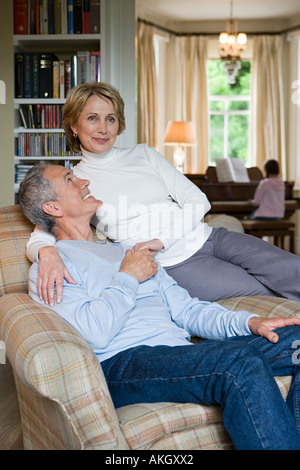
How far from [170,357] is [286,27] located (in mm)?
8972

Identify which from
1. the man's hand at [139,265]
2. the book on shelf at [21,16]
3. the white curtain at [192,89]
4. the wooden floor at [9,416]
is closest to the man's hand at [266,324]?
the man's hand at [139,265]

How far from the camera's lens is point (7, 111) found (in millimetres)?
3758

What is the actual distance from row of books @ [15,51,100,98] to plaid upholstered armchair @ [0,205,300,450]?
7.75 feet

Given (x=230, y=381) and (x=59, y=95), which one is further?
(x=59, y=95)

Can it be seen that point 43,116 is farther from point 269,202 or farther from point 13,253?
point 269,202

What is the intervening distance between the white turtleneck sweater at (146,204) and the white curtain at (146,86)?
6592 millimetres

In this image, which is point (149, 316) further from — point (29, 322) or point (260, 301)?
point (260, 301)

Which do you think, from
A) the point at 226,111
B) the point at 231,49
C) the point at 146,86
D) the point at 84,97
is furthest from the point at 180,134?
the point at 84,97

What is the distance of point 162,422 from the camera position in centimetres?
140

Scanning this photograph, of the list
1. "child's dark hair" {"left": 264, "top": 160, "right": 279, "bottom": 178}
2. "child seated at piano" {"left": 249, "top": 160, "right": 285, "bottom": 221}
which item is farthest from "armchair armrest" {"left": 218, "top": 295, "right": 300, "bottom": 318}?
"child's dark hair" {"left": 264, "top": 160, "right": 279, "bottom": 178}

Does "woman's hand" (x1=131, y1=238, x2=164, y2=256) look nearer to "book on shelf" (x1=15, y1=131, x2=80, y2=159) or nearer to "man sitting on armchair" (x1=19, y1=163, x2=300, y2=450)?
"man sitting on armchair" (x1=19, y1=163, x2=300, y2=450)

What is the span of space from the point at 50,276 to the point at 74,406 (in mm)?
428

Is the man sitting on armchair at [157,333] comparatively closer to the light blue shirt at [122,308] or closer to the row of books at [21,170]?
the light blue shirt at [122,308]

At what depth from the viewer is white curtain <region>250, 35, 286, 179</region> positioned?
9.48 metres
